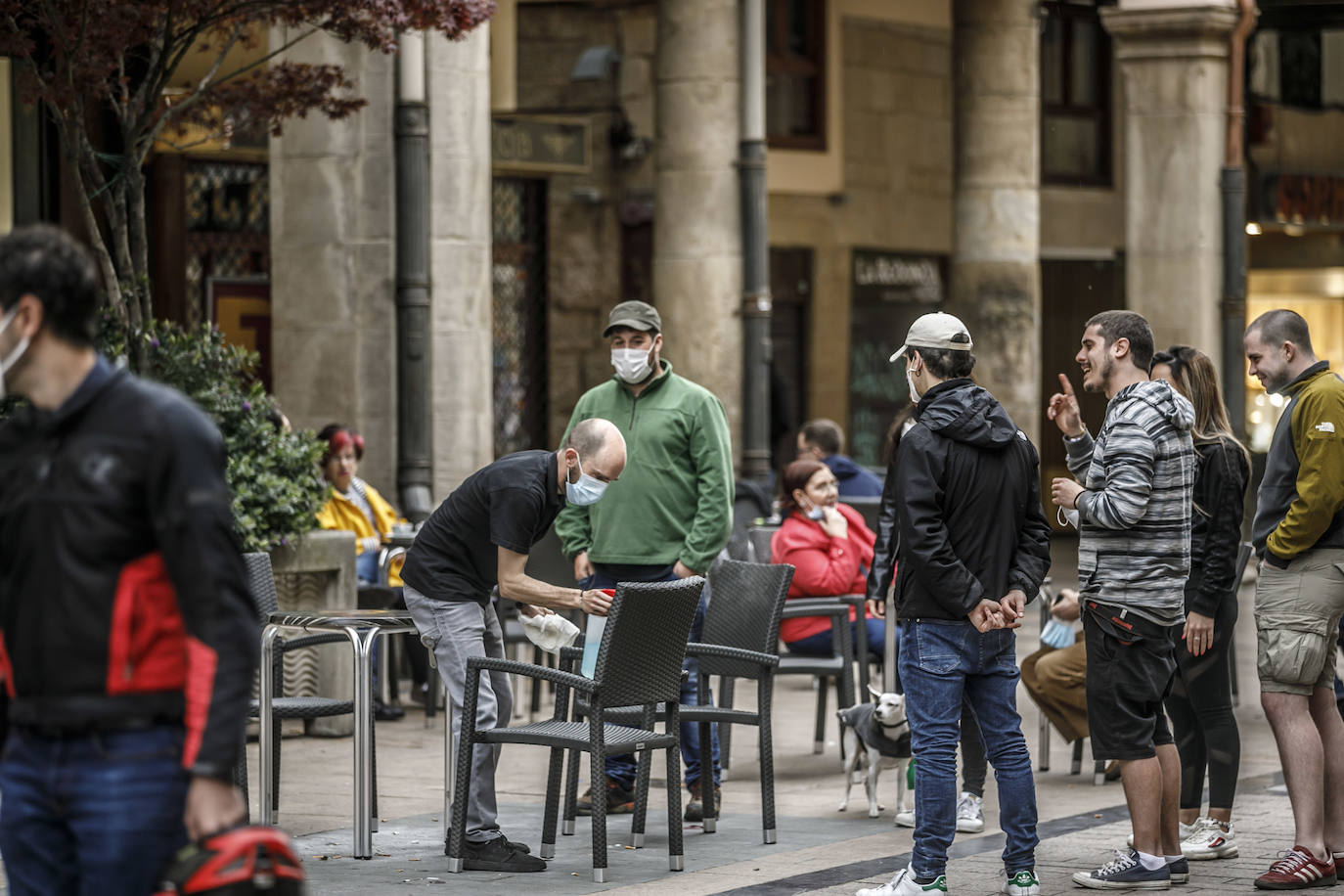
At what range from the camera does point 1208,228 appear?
1811cm

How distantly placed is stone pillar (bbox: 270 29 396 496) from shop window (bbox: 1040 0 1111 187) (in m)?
12.3

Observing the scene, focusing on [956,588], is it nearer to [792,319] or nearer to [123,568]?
[123,568]

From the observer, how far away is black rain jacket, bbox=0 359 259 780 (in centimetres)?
398

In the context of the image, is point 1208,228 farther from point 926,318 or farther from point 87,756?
point 87,756

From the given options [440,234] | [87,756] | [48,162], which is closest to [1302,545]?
[87,756]

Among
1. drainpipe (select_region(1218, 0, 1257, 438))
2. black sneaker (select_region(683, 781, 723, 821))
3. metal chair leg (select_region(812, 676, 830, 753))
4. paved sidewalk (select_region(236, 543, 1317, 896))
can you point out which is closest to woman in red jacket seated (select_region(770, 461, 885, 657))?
metal chair leg (select_region(812, 676, 830, 753))

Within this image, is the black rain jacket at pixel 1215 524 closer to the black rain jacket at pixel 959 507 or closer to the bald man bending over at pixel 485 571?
the black rain jacket at pixel 959 507

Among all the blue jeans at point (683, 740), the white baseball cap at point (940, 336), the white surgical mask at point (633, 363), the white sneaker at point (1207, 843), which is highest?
the white baseball cap at point (940, 336)

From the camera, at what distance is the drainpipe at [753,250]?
1647 centimetres

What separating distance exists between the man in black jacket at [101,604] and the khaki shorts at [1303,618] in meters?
4.51

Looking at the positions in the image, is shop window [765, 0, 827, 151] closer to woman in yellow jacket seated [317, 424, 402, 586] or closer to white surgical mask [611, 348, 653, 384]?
woman in yellow jacket seated [317, 424, 402, 586]

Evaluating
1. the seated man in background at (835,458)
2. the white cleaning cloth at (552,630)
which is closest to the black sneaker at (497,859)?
the white cleaning cloth at (552,630)

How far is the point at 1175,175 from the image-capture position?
59.3 feet

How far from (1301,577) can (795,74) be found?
1482 cm
